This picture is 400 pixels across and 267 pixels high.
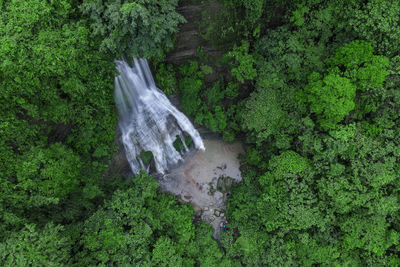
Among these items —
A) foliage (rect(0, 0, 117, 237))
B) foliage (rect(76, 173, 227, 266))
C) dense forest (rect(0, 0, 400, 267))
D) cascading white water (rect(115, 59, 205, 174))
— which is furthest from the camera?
cascading white water (rect(115, 59, 205, 174))

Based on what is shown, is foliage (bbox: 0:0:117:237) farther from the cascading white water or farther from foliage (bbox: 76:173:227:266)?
foliage (bbox: 76:173:227:266)

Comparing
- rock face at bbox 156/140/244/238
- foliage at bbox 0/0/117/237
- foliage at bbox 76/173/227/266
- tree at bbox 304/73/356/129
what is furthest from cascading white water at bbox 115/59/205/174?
tree at bbox 304/73/356/129

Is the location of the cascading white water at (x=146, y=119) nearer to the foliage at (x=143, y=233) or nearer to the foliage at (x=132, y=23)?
the foliage at (x=132, y=23)

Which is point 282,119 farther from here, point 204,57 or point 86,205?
point 86,205

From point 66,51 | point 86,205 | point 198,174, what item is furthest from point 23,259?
point 198,174

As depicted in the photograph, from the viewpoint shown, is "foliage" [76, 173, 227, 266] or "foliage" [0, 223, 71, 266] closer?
"foliage" [0, 223, 71, 266]

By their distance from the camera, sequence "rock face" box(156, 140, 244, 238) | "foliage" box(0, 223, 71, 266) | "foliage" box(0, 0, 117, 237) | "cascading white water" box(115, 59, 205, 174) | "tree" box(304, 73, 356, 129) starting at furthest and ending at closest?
"rock face" box(156, 140, 244, 238) → "cascading white water" box(115, 59, 205, 174) → "tree" box(304, 73, 356, 129) → "foliage" box(0, 0, 117, 237) → "foliage" box(0, 223, 71, 266)

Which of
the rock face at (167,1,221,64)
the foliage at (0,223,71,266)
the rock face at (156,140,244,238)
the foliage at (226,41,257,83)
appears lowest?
the rock face at (156,140,244,238)

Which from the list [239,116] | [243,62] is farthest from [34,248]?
[243,62]
